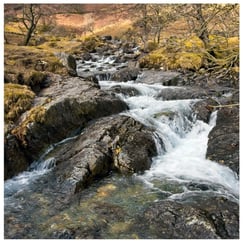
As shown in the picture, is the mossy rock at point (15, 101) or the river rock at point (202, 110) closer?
the mossy rock at point (15, 101)

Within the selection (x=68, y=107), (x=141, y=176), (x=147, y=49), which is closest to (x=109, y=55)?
(x=147, y=49)

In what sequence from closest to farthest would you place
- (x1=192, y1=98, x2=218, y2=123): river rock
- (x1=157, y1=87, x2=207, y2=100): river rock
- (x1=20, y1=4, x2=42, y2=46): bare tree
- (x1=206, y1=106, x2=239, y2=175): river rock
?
(x1=206, y1=106, x2=239, y2=175): river rock < (x1=192, y1=98, x2=218, y2=123): river rock < (x1=157, y1=87, x2=207, y2=100): river rock < (x1=20, y1=4, x2=42, y2=46): bare tree

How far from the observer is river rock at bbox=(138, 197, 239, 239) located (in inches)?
245

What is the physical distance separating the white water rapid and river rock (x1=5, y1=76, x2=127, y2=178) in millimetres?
1361

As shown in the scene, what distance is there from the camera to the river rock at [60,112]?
31.3 feet

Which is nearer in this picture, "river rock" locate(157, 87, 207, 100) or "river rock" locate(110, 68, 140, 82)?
"river rock" locate(157, 87, 207, 100)

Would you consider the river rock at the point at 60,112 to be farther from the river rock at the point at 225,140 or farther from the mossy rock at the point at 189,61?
the mossy rock at the point at 189,61

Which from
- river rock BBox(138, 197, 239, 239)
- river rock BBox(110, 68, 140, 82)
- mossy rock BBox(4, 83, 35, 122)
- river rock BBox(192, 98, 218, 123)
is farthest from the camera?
river rock BBox(110, 68, 140, 82)

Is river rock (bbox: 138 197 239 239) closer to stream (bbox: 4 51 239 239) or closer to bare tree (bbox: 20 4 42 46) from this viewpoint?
stream (bbox: 4 51 239 239)

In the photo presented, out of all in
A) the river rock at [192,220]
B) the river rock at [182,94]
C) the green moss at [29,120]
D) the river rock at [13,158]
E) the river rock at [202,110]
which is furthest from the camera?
the river rock at [182,94]

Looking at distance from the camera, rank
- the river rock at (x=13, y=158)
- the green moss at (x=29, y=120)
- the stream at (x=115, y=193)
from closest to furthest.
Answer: the stream at (x=115, y=193)
the river rock at (x=13, y=158)
the green moss at (x=29, y=120)

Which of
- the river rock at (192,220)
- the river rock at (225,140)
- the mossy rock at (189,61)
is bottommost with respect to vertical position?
the river rock at (192,220)

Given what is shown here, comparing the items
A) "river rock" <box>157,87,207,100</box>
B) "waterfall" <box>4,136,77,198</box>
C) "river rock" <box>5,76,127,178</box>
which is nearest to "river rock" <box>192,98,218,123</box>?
"river rock" <box>157,87,207,100</box>

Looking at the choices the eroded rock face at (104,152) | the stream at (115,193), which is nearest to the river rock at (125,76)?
the stream at (115,193)
